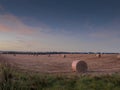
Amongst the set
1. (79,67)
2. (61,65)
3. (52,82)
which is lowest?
(52,82)

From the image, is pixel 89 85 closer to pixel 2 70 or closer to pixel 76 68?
pixel 2 70

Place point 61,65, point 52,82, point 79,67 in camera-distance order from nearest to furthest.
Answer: point 52,82
point 79,67
point 61,65

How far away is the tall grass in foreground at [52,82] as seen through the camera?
38.0 ft

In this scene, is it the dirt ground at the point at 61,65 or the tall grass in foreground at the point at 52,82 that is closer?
the tall grass in foreground at the point at 52,82

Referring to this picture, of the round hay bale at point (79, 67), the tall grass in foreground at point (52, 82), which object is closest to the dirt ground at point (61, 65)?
the round hay bale at point (79, 67)

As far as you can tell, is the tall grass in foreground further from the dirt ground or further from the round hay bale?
the round hay bale

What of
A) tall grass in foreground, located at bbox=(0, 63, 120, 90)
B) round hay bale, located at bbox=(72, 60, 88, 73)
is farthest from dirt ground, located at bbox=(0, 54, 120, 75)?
tall grass in foreground, located at bbox=(0, 63, 120, 90)

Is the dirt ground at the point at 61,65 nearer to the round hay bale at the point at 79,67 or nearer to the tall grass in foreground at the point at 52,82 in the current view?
the round hay bale at the point at 79,67

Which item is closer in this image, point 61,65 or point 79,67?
point 79,67

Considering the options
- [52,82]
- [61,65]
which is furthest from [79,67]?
[52,82]

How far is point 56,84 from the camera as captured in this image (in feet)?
43.5

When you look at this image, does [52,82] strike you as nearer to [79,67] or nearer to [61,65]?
[79,67]

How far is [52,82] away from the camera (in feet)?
44.7

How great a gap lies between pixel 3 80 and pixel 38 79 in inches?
88.1
